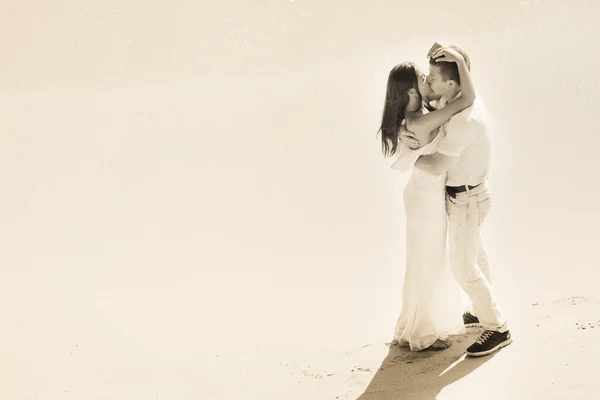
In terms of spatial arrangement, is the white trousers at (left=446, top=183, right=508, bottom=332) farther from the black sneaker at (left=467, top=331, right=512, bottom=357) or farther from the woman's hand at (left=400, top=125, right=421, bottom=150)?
the woman's hand at (left=400, top=125, right=421, bottom=150)

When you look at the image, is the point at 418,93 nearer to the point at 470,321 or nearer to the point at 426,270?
the point at 426,270

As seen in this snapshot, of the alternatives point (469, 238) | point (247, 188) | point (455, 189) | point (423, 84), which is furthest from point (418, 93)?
point (247, 188)

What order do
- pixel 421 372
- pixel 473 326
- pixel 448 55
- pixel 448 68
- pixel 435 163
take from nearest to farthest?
pixel 448 55 < pixel 448 68 < pixel 435 163 < pixel 421 372 < pixel 473 326

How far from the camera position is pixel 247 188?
9.27m

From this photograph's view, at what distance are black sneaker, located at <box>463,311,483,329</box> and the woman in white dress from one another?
0.21m

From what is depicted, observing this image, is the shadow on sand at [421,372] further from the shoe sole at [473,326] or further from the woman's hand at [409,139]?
the woman's hand at [409,139]

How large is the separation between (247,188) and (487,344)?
4439mm

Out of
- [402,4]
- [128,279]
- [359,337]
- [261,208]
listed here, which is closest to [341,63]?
[402,4]

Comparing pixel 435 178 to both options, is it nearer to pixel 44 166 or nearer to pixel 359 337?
pixel 359 337

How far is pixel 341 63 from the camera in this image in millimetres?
12250

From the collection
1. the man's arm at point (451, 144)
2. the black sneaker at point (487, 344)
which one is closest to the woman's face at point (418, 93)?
the man's arm at point (451, 144)

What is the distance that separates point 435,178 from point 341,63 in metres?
7.34

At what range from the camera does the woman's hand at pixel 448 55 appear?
475 centimetres

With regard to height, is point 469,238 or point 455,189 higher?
point 455,189
